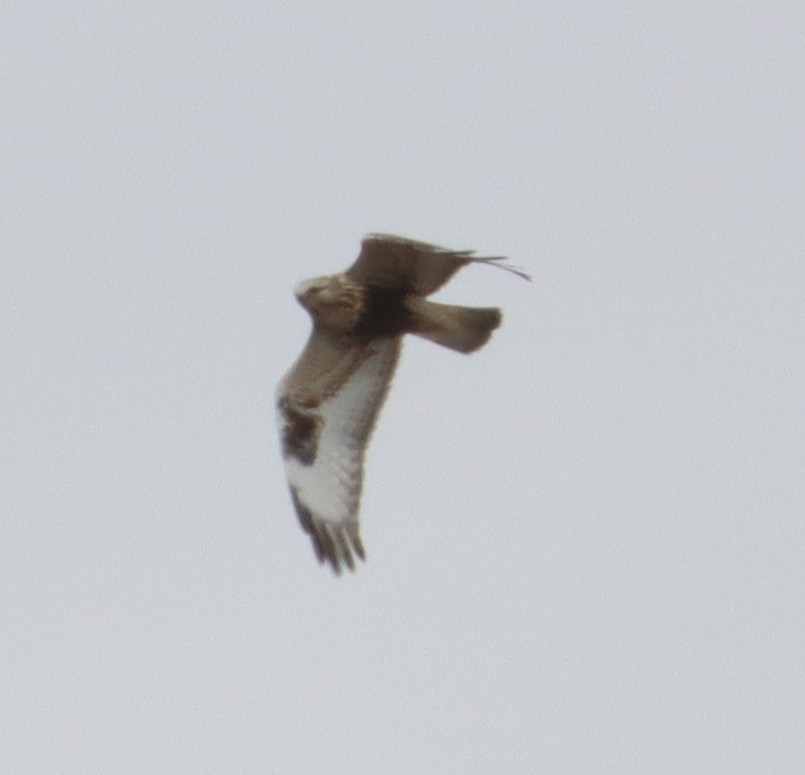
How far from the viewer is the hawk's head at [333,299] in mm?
9406

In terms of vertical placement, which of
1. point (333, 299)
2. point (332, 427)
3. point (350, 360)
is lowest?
point (332, 427)

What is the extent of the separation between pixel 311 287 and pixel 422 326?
539mm

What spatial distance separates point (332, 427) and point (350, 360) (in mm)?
349

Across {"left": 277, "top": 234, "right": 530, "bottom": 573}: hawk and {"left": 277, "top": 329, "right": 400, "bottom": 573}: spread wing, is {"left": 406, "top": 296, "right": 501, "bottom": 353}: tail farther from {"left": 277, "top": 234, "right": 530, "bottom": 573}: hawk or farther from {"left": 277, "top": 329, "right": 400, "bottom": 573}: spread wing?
{"left": 277, "top": 329, "right": 400, "bottom": 573}: spread wing

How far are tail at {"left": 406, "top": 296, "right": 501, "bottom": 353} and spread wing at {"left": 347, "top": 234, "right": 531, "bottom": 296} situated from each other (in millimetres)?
84

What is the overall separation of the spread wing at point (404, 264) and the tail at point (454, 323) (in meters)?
0.08

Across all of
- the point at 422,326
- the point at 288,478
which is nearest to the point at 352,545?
the point at 288,478

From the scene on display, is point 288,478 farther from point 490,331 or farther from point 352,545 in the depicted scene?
point 490,331

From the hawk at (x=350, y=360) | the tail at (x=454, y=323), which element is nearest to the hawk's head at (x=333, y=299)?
the hawk at (x=350, y=360)

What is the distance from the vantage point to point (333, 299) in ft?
30.9

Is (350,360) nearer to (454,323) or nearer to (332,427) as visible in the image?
(332,427)

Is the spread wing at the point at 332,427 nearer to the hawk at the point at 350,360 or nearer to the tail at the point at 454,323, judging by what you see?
the hawk at the point at 350,360

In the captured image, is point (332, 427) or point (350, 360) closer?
point (332, 427)

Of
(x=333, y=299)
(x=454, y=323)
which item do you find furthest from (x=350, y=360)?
(x=454, y=323)
